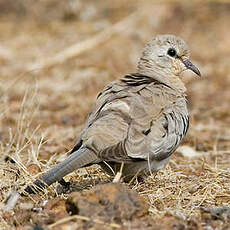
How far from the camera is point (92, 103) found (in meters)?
8.46

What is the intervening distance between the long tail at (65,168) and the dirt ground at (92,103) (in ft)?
0.41

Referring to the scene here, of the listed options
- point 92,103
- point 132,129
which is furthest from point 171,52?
point 92,103

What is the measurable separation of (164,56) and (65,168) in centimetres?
173

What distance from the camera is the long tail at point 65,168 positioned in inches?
158

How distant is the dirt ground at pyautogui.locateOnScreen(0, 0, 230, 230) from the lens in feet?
12.3

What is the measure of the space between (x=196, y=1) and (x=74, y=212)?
10.2 meters

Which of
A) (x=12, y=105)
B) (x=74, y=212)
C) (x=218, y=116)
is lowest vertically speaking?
(x=218, y=116)

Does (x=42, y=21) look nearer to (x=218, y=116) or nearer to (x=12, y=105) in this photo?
(x=12, y=105)

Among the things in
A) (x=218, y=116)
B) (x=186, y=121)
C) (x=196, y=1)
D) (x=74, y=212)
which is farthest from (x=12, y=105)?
(x=196, y=1)

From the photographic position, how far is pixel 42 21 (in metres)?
12.6

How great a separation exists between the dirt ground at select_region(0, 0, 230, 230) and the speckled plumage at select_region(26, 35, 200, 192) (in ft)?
0.67

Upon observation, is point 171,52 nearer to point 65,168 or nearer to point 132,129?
point 132,129

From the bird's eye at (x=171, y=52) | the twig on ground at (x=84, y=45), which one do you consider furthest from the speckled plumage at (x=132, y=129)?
the twig on ground at (x=84, y=45)

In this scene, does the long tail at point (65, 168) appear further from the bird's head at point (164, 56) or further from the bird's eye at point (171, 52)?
the bird's eye at point (171, 52)
